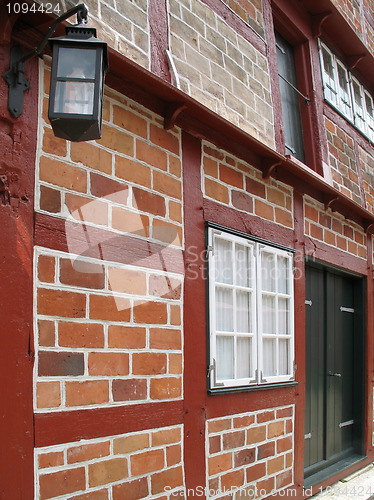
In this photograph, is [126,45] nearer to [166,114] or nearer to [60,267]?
[166,114]

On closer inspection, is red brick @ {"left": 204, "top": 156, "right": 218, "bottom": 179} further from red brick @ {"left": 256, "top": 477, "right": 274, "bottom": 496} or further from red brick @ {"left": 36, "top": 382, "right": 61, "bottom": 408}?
red brick @ {"left": 256, "top": 477, "right": 274, "bottom": 496}

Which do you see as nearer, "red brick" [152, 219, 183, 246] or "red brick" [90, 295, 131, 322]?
"red brick" [90, 295, 131, 322]

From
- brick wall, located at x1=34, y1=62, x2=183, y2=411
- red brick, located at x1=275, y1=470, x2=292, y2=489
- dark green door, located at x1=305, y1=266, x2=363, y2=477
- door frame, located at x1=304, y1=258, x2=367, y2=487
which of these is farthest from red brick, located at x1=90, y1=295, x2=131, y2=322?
door frame, located at x1=304, y1=258, x2=367, y2=487

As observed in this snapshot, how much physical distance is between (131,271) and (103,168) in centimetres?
66

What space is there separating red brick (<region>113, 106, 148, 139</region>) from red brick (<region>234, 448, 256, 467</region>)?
2534 mm

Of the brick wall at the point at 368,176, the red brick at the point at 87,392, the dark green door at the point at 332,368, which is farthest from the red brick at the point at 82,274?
the brick wall at the point at 368,176

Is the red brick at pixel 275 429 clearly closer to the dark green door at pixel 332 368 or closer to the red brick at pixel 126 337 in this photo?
the dark green door at pixel 332 368

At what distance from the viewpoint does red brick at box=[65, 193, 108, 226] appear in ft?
10.1

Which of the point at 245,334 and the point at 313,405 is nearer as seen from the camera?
the point at 245,334

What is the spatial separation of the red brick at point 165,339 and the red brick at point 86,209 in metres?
0.81

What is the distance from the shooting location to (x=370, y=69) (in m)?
7.83

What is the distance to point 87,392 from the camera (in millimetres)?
3035

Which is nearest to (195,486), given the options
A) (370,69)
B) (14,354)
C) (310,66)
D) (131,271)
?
(131,271)

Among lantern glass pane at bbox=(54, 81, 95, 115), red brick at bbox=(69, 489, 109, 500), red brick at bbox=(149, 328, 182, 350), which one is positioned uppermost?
lantern glass pane at bbox=(54, 81, 95, 115)
